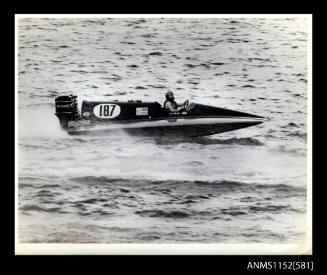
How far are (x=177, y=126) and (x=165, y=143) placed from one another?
119 millimetres

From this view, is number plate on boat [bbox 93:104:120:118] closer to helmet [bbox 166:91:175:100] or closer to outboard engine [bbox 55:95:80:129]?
outboard engine [bbox 55:95:80:129]

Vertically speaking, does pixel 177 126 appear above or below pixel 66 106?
below

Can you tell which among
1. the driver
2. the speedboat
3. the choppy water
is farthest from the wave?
the driver

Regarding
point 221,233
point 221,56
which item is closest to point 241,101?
point 221,56

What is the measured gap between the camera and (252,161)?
8.52ft

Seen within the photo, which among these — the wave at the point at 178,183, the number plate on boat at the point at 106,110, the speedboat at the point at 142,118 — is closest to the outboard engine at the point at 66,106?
the speedboat at the point at 142,118

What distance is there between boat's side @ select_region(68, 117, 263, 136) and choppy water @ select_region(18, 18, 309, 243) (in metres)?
0.04

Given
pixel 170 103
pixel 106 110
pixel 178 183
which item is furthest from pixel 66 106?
pixel 178 183

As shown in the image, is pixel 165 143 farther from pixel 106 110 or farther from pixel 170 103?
pixel 106 110

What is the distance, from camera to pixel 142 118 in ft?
8.59

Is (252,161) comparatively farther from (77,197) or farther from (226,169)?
(77,197)

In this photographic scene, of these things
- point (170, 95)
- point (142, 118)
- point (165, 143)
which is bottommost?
point (165, 143)

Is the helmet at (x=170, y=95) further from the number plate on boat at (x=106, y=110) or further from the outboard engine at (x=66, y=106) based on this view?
the outboard engine at (x=66, y=106)

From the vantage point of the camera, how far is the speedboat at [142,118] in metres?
2.61
